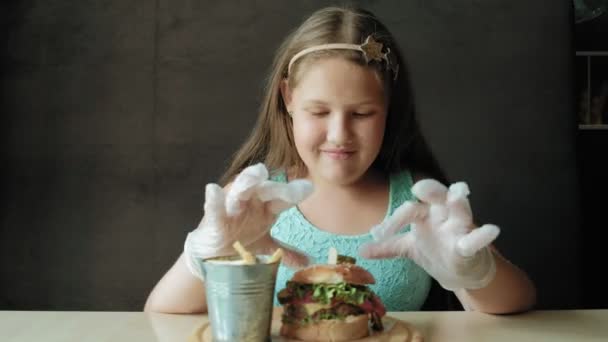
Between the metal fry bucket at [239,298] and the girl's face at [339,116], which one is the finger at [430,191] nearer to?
A: the metal fry bucket at [239,298]

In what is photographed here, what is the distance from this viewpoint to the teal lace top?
1449 mm

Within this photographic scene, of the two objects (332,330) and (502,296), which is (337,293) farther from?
(502,296)

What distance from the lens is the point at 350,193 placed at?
5.05 feet

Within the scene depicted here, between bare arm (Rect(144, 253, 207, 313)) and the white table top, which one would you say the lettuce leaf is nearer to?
the white table top

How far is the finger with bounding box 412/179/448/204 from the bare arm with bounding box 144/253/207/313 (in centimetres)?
48

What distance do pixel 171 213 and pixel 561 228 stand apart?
1.35 meters

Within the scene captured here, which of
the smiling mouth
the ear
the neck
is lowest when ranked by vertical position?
the neck

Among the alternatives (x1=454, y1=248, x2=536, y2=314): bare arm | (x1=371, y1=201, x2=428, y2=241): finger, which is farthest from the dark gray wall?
(x1=371, y1=201, x2=428, y2=241): finger

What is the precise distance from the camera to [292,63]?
1421 mm

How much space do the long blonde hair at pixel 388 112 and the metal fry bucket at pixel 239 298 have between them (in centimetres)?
66

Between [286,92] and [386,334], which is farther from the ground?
[286,92]

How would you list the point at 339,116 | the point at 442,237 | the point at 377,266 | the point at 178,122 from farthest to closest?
the point at 178,122
the point at 377,266
the point at 339,116
the point at 442,237

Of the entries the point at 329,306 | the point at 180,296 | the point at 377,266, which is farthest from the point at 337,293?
the point at 377,266

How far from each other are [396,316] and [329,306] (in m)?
0.20
